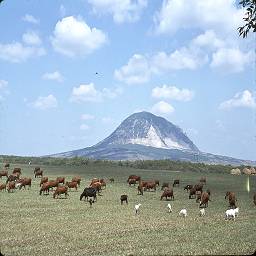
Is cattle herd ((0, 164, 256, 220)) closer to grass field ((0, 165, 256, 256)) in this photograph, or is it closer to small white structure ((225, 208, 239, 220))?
small white structure ((225, 208, 239, 220))

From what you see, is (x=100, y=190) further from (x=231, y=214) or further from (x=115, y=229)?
(x=115, y=229)

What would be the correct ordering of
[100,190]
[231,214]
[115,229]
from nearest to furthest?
[115,229]
[231,214]
[100,190]

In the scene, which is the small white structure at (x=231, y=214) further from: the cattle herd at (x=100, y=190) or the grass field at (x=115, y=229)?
the grass field at (x=115, y=229)

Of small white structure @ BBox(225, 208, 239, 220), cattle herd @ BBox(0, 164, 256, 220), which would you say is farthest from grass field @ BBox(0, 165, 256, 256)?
cattle herd @ BBox(0, 164, 256, 220)

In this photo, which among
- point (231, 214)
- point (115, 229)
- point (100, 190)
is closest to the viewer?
point (115, 229)

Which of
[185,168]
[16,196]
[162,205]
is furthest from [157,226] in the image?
[185,168]

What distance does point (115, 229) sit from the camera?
24.0 meters

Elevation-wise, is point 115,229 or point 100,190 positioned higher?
point 100,190

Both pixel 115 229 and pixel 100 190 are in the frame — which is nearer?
pixel 115 229

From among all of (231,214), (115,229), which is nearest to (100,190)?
(231,214)

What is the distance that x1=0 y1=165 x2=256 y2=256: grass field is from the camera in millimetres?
18906

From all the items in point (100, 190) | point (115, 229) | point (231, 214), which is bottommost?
point (115, 229)

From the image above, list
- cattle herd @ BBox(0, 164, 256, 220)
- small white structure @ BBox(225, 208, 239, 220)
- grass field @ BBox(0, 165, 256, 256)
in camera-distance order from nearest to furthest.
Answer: grass field @ BBox(0, 165, 256, 256) < small white structure @ BBox(225, 208, 239, 220) < cattle herd @ BBox(0, 164, 256, 220)

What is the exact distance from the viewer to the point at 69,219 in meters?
27.2
